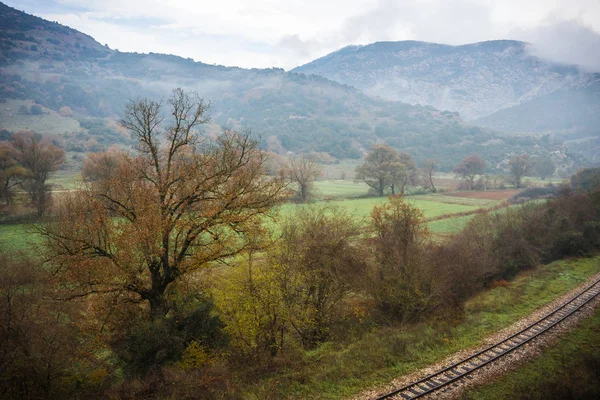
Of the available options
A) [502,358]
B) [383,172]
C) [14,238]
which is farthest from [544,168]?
[14,238]

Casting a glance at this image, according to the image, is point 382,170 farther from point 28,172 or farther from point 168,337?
point 168,337

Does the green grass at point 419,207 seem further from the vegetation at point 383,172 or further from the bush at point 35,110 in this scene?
the bush at point 35,110

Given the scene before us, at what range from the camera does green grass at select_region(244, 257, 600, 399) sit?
47.9 feet

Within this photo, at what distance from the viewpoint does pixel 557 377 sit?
14.6 meters

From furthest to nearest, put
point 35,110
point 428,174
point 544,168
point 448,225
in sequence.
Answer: point 35,110, point 544,168, point 428,174, point 448,225

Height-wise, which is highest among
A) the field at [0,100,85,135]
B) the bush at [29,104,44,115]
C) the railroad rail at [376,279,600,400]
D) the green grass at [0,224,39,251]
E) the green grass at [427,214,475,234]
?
the bush at [29,104,44,115]

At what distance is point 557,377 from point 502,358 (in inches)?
91.6

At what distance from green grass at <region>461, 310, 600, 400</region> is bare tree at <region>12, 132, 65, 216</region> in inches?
2100

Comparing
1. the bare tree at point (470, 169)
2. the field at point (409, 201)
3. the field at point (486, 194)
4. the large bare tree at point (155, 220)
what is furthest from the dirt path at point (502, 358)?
the bare tree at point (470, 169)

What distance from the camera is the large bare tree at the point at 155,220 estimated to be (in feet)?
54.6

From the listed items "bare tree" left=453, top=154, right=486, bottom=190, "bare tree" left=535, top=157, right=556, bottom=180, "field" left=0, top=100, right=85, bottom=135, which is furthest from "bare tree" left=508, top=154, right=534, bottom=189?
"field" left=0, top=100, right=85, bottom=135

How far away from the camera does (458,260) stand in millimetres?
28391

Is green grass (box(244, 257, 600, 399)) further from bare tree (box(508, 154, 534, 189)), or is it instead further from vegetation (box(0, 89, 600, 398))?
bare tree (box(508, 154, 534, 189))

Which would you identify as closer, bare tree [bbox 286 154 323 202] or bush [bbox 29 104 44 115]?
bare tree [bbox 286 154 323 202]
